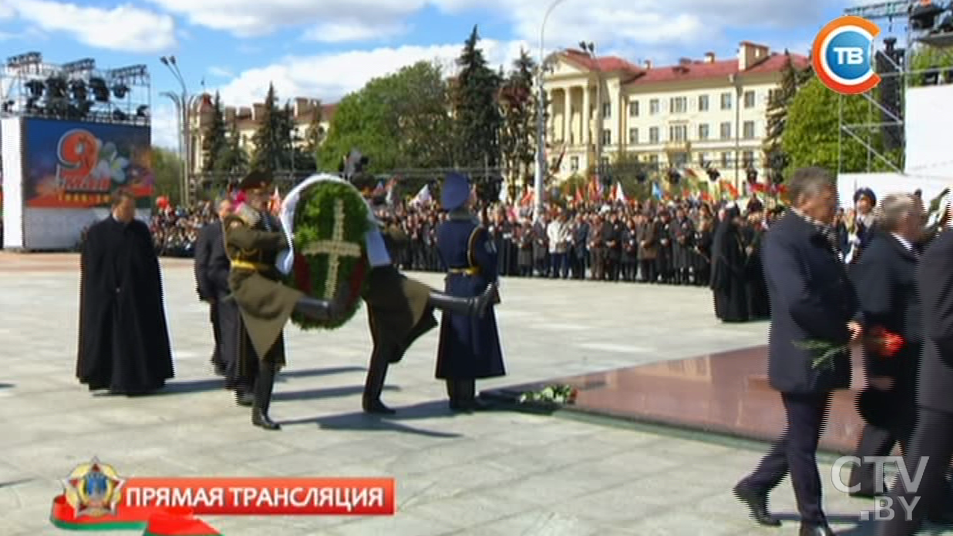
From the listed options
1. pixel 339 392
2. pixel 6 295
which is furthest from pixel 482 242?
pixel 6 295

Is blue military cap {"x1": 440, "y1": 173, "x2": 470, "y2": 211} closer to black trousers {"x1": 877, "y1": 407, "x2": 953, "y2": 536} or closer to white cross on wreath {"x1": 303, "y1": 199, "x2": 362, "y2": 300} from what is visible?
white cross on wreath {"x1": 303, "y1": 199, "x2": 362, "y2": 300}

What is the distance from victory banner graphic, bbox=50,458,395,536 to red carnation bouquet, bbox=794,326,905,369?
226 cm

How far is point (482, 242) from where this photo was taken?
811 centimetres

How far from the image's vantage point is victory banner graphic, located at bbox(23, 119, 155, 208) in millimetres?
42219

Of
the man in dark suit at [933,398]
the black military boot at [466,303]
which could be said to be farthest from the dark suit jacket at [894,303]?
the black military boot at [466,303]

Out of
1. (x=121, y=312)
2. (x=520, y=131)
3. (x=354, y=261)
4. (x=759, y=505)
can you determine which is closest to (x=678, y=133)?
(x=520, y=131)

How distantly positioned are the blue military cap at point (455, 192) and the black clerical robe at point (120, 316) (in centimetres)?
280

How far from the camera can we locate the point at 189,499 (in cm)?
547

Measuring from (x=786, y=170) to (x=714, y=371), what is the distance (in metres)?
55.8

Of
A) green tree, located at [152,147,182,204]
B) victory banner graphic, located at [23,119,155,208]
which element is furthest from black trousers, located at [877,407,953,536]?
green tree, located at [152,147,182,204]

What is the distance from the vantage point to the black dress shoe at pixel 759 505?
505cm

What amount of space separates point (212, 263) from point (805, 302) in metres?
5.81

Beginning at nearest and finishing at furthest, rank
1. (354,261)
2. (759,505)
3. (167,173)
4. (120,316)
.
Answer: (759,505) → (354,261) → (120,316) → (167,173)

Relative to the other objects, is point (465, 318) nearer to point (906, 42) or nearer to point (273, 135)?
point (906, 42)
